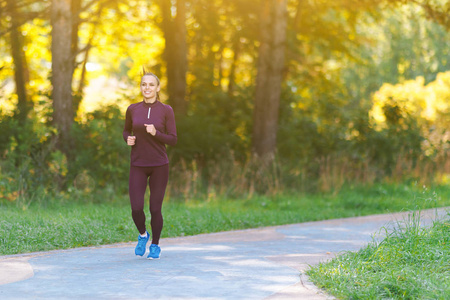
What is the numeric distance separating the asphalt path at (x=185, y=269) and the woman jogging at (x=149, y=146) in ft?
2.13

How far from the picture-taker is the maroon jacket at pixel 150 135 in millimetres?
7727

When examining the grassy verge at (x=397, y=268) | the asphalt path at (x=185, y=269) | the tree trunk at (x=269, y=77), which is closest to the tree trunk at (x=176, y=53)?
the tree trunk at (x=269, y=77)

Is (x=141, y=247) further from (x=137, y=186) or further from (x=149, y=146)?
(x=149, y=146)

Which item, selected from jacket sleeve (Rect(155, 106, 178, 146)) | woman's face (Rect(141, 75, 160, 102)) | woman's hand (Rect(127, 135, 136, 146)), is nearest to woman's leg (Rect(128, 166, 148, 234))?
woman's hand (Rect(127, 135, 136, 146))

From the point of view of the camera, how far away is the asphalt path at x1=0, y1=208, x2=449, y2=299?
614cm

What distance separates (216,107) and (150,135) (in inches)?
522

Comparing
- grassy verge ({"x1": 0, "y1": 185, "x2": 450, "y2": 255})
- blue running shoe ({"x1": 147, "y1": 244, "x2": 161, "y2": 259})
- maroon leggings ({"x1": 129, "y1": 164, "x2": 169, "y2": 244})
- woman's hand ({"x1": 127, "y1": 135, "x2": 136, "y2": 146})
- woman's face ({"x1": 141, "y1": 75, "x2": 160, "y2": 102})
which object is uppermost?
woman's face ({"x1": 141, "y1": 75, "x2": 160, "y2": 102})

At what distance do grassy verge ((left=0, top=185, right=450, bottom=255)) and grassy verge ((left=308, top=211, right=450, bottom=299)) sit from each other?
575mm

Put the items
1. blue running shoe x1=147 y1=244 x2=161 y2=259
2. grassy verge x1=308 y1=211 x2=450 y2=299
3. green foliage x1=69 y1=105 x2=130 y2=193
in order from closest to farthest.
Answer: grassy verge x1=308 y1=211 x2=450 y2=299, blue running shoe x1=147 y1=244 x2=161 y2=259, green foliage x1=69 y1=105 x2=130 y2=193

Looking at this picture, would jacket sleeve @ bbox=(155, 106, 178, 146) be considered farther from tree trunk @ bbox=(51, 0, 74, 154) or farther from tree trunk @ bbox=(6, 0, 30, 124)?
tree trunk @ bbox=(6, 0, 30, 124)

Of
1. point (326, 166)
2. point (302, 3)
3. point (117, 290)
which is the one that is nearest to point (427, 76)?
point (302, 3)

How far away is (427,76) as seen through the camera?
45.3m

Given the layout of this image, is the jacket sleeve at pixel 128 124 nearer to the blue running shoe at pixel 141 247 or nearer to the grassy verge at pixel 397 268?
the blue running shoe at pixel 141 247

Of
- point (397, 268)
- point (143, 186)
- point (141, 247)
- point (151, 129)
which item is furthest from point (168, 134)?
point (397, 268)
